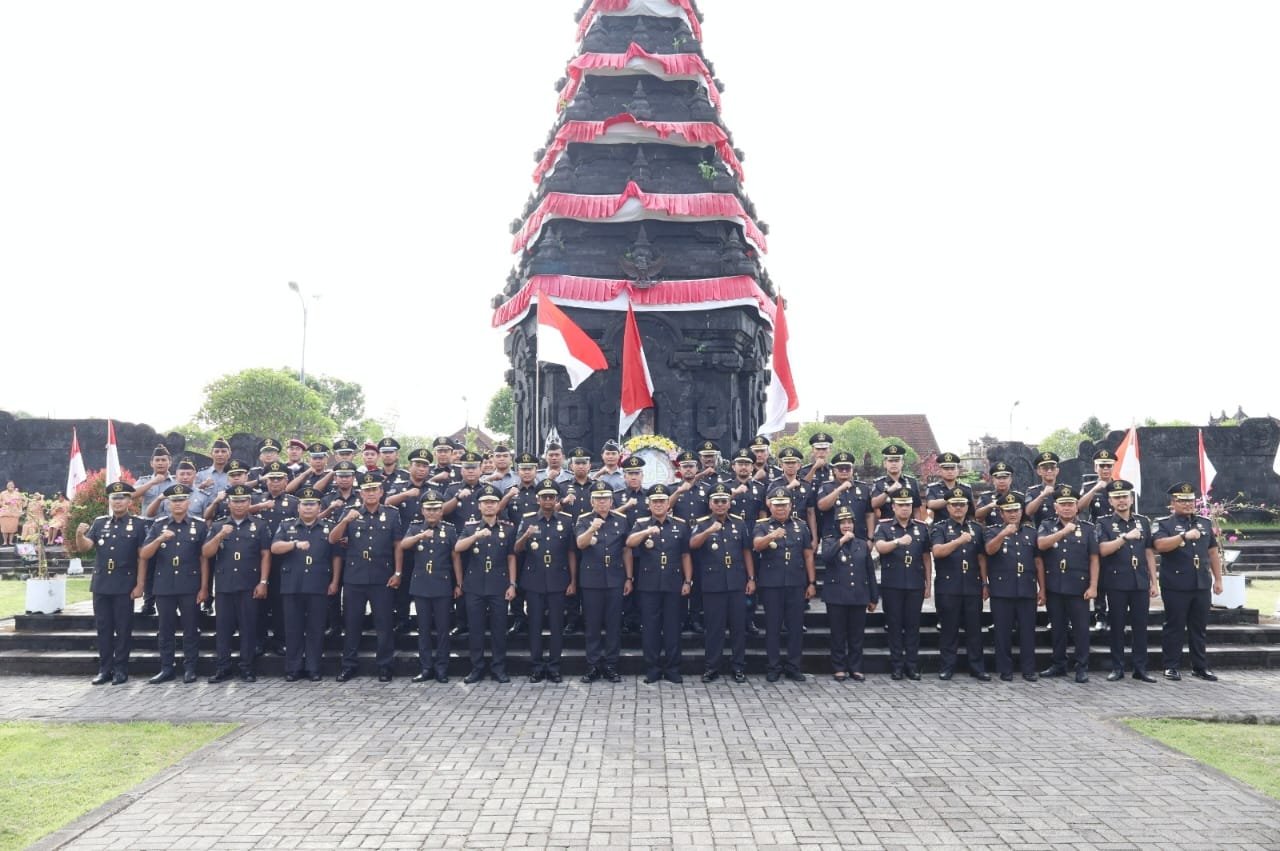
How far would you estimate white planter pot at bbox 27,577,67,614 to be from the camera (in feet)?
30.5

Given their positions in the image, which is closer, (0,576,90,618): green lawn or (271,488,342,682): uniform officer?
(271,488,342,682): uniform officer

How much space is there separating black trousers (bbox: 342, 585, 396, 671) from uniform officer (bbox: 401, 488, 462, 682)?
10.6 inches

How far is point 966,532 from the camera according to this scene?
26.7 feet

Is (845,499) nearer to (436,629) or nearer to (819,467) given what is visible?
(819,467)

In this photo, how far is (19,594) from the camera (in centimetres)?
1405

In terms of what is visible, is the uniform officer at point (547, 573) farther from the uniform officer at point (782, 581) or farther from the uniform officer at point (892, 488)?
the uniform officer at point (892, 488)

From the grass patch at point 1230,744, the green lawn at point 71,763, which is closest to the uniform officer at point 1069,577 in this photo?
the grass patch at point 1230,744

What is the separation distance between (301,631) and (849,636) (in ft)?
17.3

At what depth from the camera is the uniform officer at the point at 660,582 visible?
26.0 ft

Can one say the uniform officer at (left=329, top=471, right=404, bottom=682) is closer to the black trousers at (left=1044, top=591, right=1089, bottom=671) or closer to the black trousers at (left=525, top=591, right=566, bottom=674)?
the black trousers at (left=525, top=591, right=566, bottom=674)

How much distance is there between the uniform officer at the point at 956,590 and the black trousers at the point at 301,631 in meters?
5.86

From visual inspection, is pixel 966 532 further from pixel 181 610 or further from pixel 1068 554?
pixel 181 610

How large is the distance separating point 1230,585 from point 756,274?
29.0ft

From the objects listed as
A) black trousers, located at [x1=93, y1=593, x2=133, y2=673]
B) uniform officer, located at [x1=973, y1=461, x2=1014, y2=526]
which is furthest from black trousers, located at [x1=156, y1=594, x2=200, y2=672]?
uniform officer, located at [x1=973, y1=461, x2=1014, y2=526]
